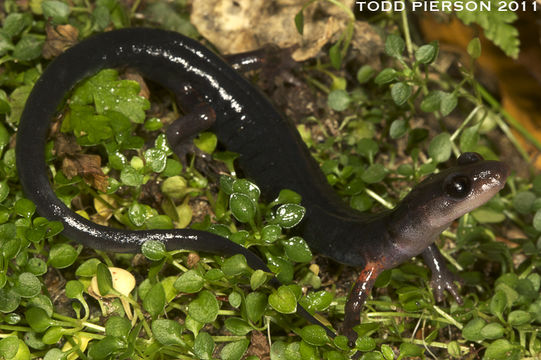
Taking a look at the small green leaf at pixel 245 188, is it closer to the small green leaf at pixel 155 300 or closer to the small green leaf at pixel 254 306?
the small green leaf at pixel 254 306

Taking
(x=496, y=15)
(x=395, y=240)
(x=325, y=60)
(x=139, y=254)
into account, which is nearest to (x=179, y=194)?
(x=139, y=254)

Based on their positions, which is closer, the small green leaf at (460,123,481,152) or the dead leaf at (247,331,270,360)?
the dead leaf at (247,331,270,360)

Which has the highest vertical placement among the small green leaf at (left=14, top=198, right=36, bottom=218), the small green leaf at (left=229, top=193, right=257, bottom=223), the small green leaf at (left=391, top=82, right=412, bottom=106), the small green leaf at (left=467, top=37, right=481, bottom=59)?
the small green leaf at (left=467, top=37, right=481, bottom=59)

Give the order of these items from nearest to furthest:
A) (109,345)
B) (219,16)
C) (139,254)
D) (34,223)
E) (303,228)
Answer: (109,345) < (34,223) < (139,254) < (303,228) < (219,16)

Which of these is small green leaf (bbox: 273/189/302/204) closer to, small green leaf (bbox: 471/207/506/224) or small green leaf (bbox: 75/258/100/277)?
small green leaf (bbox: 75/258/100/277)

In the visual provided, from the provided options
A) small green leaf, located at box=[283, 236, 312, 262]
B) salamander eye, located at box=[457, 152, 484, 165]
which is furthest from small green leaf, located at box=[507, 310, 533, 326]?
small green leaf, located at box=[283, 236, 312, 262]

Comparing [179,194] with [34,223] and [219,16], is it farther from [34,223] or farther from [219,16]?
[219,16]

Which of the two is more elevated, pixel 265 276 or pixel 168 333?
pixel 265 276

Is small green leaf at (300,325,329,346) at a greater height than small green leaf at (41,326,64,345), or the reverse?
small green leaf at (300,325,329,346)
